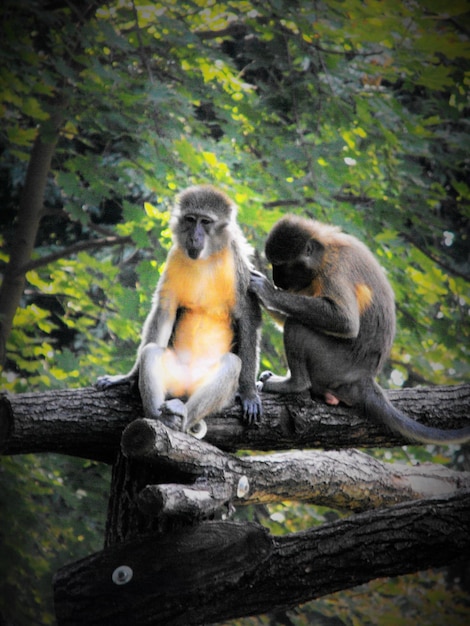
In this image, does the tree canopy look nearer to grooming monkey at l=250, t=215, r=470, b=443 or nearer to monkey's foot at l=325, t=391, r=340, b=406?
grooming monkey at l=250, t=215, r=470, b=443

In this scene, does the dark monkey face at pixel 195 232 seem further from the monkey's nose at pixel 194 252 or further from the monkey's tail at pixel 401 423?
the monkey's tail at pixel 401 423

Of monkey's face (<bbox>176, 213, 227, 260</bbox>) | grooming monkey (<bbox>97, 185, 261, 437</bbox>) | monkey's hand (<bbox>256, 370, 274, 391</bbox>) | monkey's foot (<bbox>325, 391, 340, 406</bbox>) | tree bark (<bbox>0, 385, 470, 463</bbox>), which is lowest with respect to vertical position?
tree bark (<bbox>0, 385, 470, 463</bbox>)

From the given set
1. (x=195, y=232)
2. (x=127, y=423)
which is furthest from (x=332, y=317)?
(x=127, y=423)

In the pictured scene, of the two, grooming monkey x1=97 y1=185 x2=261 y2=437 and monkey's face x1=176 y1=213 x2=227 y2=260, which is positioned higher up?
monkey's face x1=176 y1=213 x2=227 y2=260

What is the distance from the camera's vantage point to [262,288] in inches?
170

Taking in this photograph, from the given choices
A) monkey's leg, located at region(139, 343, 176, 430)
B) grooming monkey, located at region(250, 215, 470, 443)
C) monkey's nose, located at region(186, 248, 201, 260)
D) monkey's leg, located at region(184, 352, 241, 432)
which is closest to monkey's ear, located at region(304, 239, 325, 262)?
grooming monkey, located at region(250, 215, 470, 443)

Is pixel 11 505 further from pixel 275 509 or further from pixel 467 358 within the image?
pixel 467 358

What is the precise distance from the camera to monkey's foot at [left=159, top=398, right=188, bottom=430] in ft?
12.2

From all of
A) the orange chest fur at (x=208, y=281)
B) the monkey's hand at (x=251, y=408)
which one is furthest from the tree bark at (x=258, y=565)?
the orange chest fur at (x=208, y=281)

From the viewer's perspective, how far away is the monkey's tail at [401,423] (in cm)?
432

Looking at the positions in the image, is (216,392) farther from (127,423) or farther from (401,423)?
(401,423)

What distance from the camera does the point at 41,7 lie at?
6910 mm

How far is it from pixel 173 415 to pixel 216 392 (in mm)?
329

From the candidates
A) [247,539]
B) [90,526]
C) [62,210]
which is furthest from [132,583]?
[62,210]
